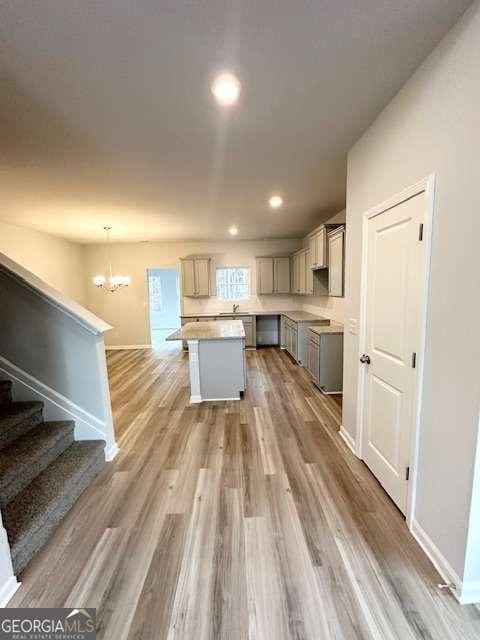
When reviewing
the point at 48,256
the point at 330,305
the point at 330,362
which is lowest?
the point at 330,362

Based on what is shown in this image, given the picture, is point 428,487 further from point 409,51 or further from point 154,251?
point 154,251

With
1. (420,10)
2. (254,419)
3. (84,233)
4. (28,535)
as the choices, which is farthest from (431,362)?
(84,233)

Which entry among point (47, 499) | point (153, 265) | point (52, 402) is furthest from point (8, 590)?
point (153, 265)

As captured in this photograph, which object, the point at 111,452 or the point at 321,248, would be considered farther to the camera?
the point at 321,248

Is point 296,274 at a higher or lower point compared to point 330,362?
higher

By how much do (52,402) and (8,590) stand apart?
137 centimetres

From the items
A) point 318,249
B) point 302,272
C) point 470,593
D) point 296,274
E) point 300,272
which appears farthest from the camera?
point 296,274

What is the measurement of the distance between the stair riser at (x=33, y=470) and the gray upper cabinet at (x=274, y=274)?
5203 mm

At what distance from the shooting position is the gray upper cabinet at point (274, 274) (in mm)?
6699

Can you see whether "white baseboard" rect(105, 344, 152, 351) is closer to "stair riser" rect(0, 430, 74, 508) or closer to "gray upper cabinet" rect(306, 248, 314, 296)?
"gray upper cabinet" rect(306, 248, 314, 296)

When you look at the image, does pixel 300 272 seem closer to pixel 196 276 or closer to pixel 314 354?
pixel 314 354

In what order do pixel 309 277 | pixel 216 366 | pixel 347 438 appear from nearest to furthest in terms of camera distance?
pixel 347 438, pixel 216 366, pixel 309 277

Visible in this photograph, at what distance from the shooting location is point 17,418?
2189mm

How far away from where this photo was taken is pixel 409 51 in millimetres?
1463
